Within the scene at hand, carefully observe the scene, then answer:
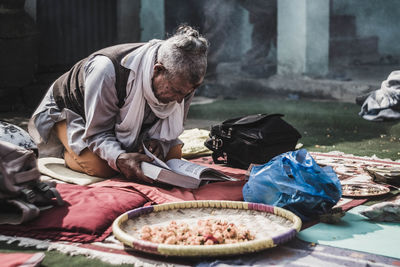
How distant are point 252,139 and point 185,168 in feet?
2.82

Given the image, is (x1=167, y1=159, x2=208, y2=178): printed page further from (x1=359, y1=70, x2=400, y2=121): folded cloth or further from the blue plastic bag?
(x1=359, y1=70, x2=400, y2=121): folded cloth

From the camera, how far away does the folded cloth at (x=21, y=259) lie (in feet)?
8.03

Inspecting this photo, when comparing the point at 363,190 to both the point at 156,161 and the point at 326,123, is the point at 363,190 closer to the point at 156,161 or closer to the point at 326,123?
the point at 156,161

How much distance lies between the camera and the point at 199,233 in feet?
8.94

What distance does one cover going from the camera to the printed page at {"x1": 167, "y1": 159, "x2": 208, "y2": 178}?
3766mm

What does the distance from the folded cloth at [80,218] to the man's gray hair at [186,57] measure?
2.72 ft

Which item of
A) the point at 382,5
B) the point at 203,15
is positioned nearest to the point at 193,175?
the point at 203,15

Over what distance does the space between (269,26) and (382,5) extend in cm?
229

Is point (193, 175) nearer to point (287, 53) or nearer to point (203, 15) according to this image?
point (287, 53)

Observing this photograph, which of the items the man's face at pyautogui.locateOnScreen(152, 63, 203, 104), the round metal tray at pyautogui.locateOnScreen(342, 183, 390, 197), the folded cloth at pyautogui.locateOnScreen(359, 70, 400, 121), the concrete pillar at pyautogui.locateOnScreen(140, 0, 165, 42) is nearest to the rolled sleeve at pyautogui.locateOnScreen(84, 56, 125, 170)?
the man's face at pyautogui.locateOnScreen(152, 63, 203, 104)

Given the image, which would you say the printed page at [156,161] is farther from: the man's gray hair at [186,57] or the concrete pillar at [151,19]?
the concrete pillar at [151,19]

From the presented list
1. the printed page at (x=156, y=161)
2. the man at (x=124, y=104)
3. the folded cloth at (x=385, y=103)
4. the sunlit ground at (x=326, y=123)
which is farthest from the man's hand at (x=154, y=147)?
the folded cloth at (x=385, y=103)

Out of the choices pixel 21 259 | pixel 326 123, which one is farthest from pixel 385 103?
pixel 21 259

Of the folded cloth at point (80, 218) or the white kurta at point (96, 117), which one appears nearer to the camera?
the folded cloth at point (80, 218)
